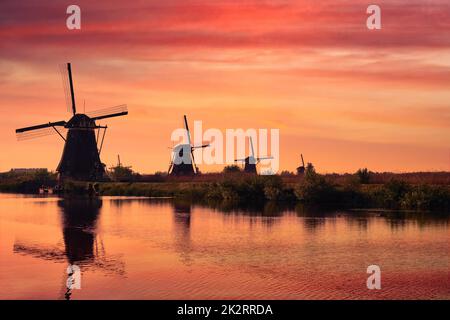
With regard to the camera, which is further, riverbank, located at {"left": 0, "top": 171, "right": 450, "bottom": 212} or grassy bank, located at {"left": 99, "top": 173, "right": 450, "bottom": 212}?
riverbank, located at {"left": 0, "top": 171, "right": 450, "bottom": 212}

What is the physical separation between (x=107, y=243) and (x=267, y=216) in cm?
1606

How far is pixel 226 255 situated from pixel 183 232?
8.41 metres

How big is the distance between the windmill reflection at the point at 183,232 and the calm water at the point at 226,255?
59 millimetres

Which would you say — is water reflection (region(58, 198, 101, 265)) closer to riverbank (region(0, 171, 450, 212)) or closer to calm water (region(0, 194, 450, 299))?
calm water (region(0, 194, 450, 299))

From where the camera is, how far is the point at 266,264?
2427cm

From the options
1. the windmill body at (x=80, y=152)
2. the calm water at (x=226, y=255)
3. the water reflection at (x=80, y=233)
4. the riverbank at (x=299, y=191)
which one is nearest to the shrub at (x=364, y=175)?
the riverbank at (x=299, y=191)

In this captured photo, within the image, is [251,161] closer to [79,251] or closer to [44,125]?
[44,125]

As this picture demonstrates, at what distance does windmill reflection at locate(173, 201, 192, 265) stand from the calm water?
59 millimetres

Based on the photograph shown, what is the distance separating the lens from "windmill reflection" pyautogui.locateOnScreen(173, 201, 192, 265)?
26812 millimetres

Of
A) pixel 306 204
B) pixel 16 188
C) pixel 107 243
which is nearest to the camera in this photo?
pixel 107 243

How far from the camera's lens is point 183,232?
113ft

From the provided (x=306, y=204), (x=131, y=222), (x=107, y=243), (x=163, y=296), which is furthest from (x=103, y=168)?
(x=163, y=296)

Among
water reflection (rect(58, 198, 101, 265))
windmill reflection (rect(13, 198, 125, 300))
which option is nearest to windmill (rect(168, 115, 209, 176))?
water reflection (rect(58, 198, 101, 265))
